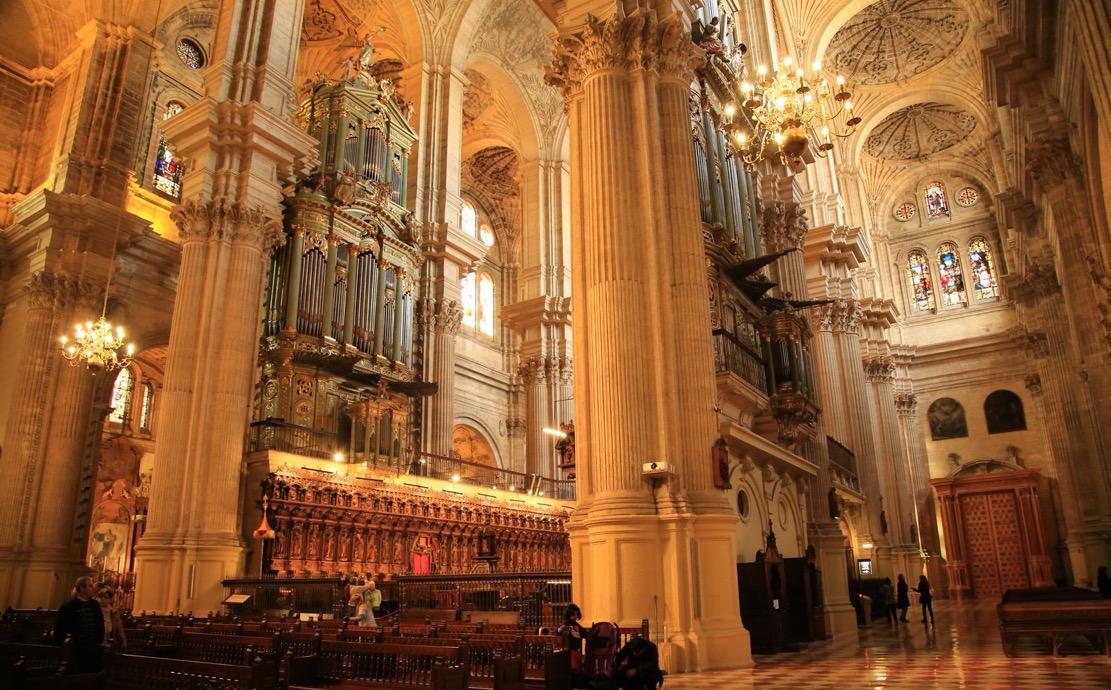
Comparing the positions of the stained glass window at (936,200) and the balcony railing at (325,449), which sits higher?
the stained glass window at (936,200)

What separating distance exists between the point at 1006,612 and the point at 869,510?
1310 cm

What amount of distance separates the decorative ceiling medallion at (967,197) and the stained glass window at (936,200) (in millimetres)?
541

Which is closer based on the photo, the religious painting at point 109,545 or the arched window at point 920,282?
the religious painting at point 109,545

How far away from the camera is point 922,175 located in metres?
36.0

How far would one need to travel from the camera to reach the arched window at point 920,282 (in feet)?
114

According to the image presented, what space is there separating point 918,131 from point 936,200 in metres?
3.43

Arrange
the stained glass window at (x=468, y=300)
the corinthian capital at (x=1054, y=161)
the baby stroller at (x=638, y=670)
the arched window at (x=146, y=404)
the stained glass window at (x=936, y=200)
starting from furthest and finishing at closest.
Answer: the stained glass window at (x=936, y=200)
the stained glass window at (x=468, y=300)
the arched window at (x=146, y=404)
the corinthian capital at (x=1054, y=161)
the baby stroller at (x=638, y=670)

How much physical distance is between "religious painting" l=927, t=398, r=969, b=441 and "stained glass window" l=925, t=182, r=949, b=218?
349 inches

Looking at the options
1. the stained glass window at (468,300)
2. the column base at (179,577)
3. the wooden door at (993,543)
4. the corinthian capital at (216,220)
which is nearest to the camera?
the column base at (179,577)

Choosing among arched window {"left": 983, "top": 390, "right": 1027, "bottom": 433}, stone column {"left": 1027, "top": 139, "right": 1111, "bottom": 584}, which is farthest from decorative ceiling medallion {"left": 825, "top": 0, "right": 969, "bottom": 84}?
stone column {"left": 1027, "top": 139, "right": 1111, "bottom": 584}

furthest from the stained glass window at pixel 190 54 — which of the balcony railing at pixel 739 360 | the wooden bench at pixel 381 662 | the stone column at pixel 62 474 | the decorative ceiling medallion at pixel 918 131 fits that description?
the decorative ceiling medallion at pixel 918 131

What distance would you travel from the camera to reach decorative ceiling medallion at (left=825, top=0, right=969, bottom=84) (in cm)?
2875

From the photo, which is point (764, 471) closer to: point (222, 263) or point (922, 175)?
point (222, 263)

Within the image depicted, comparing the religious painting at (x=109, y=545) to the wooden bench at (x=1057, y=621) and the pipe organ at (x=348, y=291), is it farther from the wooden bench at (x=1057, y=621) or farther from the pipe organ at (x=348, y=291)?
the wooden bench at (x=1057, y=621)
